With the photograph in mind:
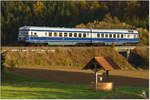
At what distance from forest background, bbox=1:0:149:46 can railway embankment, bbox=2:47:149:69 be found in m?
34.7

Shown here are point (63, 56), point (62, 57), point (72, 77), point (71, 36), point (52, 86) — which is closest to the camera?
point (52, 86)

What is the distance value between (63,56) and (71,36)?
3929mm

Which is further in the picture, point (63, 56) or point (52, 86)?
point (63, 56)

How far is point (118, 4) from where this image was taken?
109625 mm

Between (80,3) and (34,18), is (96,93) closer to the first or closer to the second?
(34,18)

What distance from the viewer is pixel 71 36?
5731 cm

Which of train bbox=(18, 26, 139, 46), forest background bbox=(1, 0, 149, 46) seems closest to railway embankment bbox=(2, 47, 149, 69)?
train bbox=(18, 26, 139, 46)

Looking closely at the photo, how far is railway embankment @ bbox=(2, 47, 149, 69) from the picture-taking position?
50281 millimetres

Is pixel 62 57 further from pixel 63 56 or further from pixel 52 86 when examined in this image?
pixel 52 86

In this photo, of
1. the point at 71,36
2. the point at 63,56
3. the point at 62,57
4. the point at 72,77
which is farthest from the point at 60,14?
the point at 72,77

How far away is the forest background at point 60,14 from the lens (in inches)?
3868

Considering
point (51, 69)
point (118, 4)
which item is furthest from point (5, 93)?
point (118, 4)

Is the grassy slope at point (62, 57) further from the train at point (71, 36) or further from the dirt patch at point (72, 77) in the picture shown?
the dirt patch at point (72, 77)

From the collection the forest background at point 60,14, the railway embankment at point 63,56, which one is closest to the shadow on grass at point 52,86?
the railway embankment at point 63,56
